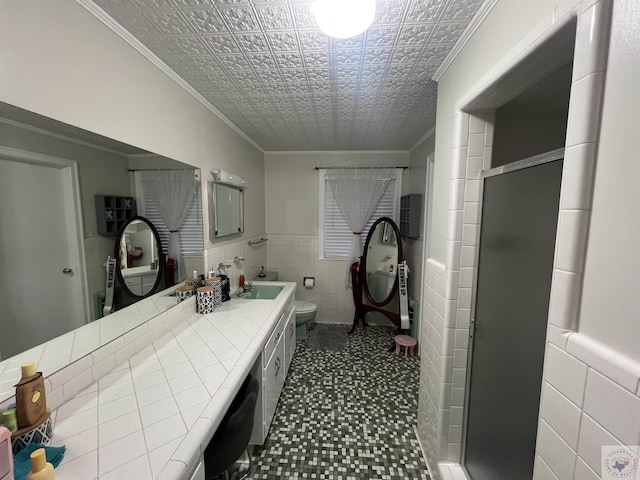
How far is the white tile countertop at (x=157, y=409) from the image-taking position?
0.69 meters

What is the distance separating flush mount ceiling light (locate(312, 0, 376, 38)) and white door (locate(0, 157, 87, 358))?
110 centimetres

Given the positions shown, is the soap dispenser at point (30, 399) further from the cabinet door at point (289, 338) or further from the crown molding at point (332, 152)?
the crown molding at point (332, 152)

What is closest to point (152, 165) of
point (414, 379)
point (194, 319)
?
point (194, 319)

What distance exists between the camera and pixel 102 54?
3.40 feet

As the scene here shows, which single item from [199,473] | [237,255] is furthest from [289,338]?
[199,473]

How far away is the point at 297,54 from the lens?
1.28 metres

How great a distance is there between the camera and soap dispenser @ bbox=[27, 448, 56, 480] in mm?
573

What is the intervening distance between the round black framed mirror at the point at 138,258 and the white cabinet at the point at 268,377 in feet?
2.43

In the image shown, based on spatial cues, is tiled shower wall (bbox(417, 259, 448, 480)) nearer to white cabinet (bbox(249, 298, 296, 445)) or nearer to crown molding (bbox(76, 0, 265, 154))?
white cabinet (bbox(249, 298, 296, 445))

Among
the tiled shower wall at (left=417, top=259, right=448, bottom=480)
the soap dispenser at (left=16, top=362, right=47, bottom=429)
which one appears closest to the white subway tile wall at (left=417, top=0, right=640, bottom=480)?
the tiled shower wall at (left=417, top=259, right=448, bottom=480)

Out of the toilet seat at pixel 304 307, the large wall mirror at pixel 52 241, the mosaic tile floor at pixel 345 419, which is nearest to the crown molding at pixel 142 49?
the large wall mirror at pixel 52 241

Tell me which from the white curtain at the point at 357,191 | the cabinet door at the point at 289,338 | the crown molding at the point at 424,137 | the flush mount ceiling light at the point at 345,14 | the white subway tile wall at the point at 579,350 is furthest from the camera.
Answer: the white curtain at the point at 357,191

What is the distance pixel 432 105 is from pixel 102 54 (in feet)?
6.33

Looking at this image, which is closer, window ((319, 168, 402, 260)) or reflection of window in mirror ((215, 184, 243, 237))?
reflection of window in mirror ((215, 184, 243, 237))
